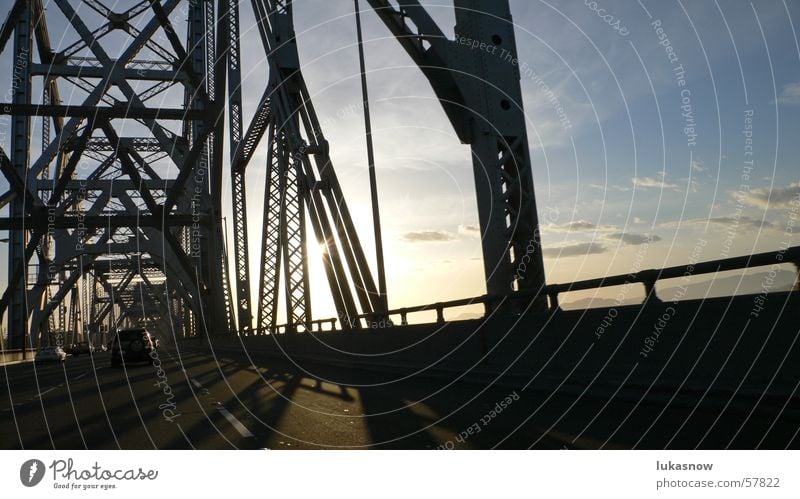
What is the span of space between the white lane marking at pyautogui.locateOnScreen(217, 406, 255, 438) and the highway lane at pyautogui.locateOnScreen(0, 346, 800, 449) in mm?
14

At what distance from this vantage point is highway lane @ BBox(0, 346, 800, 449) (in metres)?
5.81

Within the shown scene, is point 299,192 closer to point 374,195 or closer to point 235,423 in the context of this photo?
point 374,195

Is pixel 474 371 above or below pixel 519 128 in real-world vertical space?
below

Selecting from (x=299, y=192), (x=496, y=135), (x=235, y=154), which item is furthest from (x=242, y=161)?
(x=496, y=135)

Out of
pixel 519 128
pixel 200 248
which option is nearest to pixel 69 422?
pixel 519 128

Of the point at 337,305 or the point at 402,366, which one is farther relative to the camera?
the point at 337,305

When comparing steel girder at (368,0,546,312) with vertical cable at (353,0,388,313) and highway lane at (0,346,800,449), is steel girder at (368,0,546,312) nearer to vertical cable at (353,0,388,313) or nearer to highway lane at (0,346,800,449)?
highway lane at (0,346,800,449)

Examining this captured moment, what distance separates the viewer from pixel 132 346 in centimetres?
3078

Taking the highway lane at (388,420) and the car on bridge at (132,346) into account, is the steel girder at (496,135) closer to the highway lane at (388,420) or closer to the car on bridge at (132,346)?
the highway lane at (388,420)

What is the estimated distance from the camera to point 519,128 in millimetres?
10469

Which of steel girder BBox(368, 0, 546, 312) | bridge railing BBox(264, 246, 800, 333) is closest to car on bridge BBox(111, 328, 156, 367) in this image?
bridge railing BBox(264, 246, 800, 333)

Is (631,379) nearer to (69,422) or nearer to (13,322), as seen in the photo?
(69,422)

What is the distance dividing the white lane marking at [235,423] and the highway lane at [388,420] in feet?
0.04
